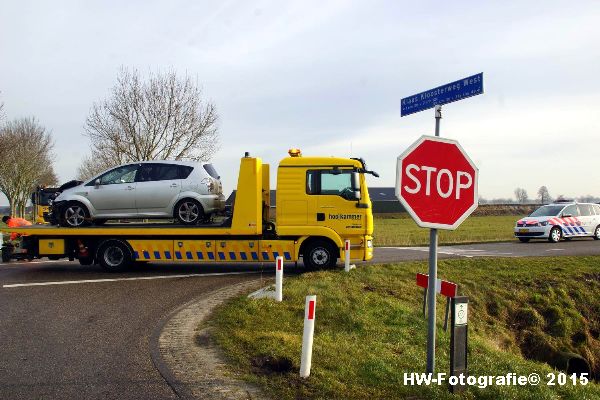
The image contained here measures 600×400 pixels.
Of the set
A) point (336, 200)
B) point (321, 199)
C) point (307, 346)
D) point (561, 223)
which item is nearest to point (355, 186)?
point (336, 200)

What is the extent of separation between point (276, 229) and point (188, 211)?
6.89ft

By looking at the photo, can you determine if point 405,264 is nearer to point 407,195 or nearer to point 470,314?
point 470,314

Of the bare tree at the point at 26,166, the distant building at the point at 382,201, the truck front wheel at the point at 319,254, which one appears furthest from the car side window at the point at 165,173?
the bare tree at the point at 26,166

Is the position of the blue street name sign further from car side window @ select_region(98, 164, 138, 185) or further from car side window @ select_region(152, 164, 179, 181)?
car side window @ select_region(98, 164, 138, 185)

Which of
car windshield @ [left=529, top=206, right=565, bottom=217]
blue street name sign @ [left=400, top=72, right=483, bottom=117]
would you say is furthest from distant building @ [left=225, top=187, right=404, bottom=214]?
blue street name sign @ [left=400, top=72, right=483, bottom=117]

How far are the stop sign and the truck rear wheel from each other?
9.85 m

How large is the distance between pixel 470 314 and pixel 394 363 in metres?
6.13

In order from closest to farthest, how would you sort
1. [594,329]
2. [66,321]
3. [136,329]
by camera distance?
[136,329], [66,321], [594,329]

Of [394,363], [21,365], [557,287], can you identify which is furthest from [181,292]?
[557,287]

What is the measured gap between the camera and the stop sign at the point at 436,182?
15.5 feet

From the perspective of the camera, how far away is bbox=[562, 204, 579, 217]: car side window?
2245 cm

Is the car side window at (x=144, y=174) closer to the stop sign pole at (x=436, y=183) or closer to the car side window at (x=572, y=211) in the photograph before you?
the stop sign pole at (x=436, y=183)

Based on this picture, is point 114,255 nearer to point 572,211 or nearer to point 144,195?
point 144,195

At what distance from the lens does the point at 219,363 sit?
5.94 m
